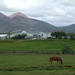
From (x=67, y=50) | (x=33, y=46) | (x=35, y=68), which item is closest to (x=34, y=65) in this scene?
(x=35, y=68)

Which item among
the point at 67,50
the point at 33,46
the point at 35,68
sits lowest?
the point at 67,50

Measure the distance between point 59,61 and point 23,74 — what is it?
1036 cm

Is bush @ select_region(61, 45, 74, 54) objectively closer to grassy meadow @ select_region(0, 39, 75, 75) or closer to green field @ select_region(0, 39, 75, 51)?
green field @ select_region(0, 39, 75, 51)

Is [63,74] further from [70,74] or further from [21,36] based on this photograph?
[21,36]

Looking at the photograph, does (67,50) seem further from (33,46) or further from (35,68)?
(35,68)

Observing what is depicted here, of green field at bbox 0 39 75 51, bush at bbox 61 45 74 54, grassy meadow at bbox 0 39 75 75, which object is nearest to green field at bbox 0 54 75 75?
grassy meadow at bbox 0 39 75 75

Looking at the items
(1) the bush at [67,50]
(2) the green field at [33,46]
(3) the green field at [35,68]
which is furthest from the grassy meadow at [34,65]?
(2) the green field at [33,46]

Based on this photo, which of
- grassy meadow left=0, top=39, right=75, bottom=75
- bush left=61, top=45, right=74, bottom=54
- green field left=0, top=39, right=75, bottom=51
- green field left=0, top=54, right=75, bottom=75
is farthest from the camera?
green field left=0, top=39, right=75, bottom=51

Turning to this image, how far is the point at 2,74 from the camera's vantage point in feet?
62.6

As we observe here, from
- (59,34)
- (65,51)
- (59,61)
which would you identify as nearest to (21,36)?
(59,34)

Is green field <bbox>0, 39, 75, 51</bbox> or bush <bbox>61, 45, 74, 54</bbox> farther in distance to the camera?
green field <bbox>0, 39, 75, 51</bbox>

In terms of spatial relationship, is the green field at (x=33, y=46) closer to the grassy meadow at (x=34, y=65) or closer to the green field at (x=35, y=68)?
the grassy meadow at (x=34, y=65)

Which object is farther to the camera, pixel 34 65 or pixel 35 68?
pixel 34 65

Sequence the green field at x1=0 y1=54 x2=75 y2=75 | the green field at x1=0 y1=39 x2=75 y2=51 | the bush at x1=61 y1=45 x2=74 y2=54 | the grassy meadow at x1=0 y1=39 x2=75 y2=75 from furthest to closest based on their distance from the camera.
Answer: the green field at x1=0 y1=39 x2=75 y2=51, the bush at x1=61 y1=45 x2=74 y2=54, the grassy meadow at x1=0 y1=39 x2=75 y2=75, the green field at x1=0 y1=54 x2=75 y2=75
